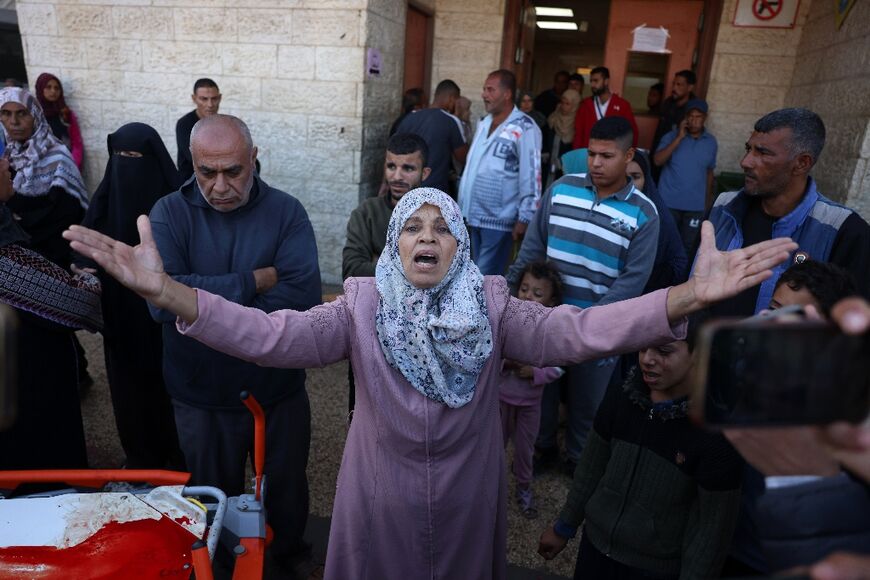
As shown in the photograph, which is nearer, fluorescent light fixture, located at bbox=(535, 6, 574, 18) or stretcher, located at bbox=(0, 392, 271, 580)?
stretcher, located at bbox=(0, 392, 271, 580)

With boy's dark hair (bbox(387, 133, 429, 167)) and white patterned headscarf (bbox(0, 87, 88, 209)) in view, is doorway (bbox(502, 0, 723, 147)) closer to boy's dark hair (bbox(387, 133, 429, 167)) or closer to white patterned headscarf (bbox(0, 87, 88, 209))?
boy's dark hair (bbox(387, 133, 429, 167))

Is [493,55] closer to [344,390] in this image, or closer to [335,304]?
[344,390]

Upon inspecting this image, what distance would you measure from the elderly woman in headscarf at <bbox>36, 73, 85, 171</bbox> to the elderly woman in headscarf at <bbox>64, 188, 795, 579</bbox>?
5614mm

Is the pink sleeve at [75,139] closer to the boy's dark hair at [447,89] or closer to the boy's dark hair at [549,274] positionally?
the boy's dark hair at [447,89]

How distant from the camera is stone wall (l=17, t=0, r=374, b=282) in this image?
214 inches

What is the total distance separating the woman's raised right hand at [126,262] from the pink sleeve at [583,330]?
39.5 inches

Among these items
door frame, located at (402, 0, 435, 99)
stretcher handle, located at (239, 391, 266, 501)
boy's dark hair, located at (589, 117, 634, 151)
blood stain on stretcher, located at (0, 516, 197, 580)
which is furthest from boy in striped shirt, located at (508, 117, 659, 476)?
door frame, located at (402, 0, 435, 99)

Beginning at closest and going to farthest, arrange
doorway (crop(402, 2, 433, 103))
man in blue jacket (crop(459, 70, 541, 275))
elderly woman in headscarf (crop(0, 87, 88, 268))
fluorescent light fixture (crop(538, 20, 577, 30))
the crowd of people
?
the crowd of people < elderly woman in headscarf (crop(0, 87, 88, 268)) < man in blue jacket (crop(459, 70, 541, 275)) < doorway (crop(402, 2, 433, 103)) < fluorescent light fixture (crop(538, 20, 577, 30))

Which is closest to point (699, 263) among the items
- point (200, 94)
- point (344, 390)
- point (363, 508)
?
point (363, 508)

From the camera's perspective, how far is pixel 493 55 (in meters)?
6.70

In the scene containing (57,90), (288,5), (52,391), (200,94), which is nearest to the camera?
(52,391)

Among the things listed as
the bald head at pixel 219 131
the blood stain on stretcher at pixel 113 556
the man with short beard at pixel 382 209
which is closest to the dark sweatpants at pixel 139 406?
the man with short beard at pixel 382 209

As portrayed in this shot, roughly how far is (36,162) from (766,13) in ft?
23.0

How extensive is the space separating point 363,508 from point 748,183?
7.41 ft
